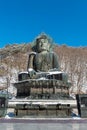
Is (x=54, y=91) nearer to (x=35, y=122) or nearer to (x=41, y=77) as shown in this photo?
(x=41, y=77)

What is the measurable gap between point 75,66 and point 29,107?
4410cm

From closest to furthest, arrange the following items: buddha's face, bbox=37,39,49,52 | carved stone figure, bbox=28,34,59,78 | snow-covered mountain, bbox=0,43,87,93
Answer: carved stone figure, bbox=28,34,59,78
buddha's face, bbox=37,39,49,52
snow-covered mountain, bbox=0,43,87,93

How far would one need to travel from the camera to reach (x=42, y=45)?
667 inches

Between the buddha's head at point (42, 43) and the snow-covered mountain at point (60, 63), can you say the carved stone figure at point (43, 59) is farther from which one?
the snow-covered mountain at point (60, 63)

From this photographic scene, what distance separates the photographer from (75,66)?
55.2 meters

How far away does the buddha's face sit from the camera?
55.5ft

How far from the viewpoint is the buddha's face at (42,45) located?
16.9 metres

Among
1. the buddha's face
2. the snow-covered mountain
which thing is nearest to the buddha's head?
the buddha's face

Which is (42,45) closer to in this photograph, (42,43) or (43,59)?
(42,43)

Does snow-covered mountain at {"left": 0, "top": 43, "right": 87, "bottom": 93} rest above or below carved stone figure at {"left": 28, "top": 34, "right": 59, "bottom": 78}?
above

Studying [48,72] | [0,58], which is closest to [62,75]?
[48,72]

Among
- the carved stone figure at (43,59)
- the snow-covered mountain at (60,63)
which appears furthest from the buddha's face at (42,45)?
the snow-covered mountain at (60,63)

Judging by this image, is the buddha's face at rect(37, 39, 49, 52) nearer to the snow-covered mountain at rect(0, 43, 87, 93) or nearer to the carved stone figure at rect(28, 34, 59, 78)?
the carved stone figure at rect(28, 34, 59, 78)

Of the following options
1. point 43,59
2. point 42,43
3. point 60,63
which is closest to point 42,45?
point 42,43
